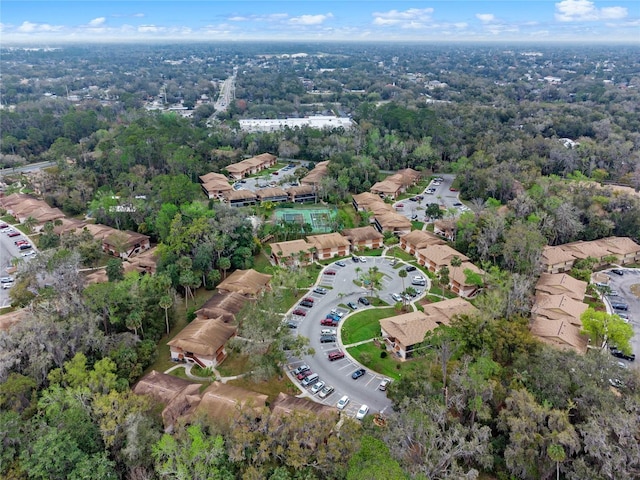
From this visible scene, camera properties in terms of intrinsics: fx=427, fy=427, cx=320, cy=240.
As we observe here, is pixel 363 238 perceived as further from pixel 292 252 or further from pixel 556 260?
pixel 556 260

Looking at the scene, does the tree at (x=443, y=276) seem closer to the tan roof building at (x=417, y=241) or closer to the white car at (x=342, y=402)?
the tan roof building at (x=417, y=241)

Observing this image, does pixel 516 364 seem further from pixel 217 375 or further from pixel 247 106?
pixel 247 106

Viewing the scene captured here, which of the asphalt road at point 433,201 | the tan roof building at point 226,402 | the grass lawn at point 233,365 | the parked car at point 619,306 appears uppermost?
the tan roof building at point 226,402

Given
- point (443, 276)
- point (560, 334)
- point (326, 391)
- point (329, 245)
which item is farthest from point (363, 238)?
point (326, 391)

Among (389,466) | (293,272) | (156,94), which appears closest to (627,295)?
(293,272)

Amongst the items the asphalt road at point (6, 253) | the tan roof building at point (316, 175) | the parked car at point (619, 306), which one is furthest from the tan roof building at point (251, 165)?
the parked car at point (619, 306)

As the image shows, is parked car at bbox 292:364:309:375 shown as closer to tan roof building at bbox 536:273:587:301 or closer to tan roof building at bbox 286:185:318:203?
tan roof building at bbox 536:273:587:301

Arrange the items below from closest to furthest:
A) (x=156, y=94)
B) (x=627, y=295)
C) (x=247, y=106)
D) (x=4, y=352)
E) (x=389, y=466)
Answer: (x=389, y=466) < (x=4, y=352) < (x=627, y=295) < (x=247, y=106) < (x=156, y=94)
